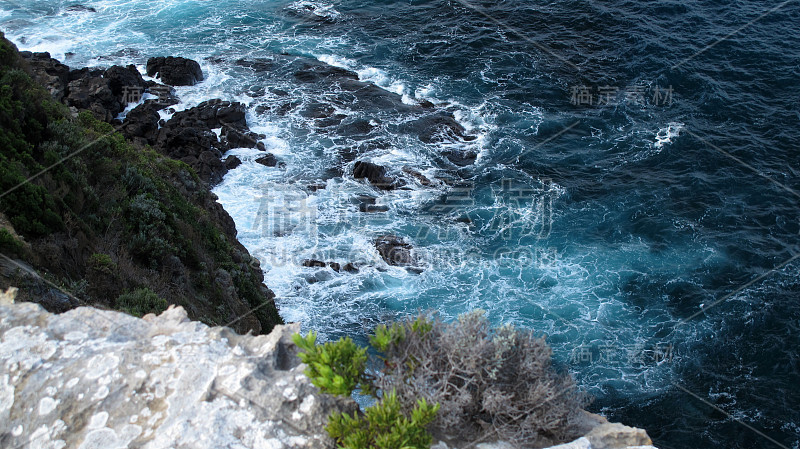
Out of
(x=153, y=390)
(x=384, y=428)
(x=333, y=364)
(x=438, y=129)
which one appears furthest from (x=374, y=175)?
(x=384, y=428)

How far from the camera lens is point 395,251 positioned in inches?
829

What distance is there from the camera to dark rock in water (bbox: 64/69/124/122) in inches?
1032

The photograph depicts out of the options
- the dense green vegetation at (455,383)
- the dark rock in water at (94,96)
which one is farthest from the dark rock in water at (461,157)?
the dense green vegetation at (455,383)

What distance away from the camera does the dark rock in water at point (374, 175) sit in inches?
962

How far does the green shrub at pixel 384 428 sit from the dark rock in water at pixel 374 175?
18.8 metres

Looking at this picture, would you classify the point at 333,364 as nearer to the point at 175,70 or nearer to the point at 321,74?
the point at 321,74

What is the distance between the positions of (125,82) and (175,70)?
Result: 2668 mm

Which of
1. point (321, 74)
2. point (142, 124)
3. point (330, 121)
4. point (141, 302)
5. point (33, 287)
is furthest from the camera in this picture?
point (321, 74)

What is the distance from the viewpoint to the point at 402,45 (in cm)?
3541

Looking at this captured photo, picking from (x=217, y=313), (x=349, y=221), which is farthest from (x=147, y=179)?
(x=349, y=221)

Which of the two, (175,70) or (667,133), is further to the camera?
(175,70)

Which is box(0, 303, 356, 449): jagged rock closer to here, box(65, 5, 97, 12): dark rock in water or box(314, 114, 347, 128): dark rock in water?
box(314, 114, 347, 128): dark rock in water

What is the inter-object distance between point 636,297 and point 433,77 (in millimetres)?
17393

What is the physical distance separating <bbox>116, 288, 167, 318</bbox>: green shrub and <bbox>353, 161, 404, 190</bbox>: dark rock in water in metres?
14.3
